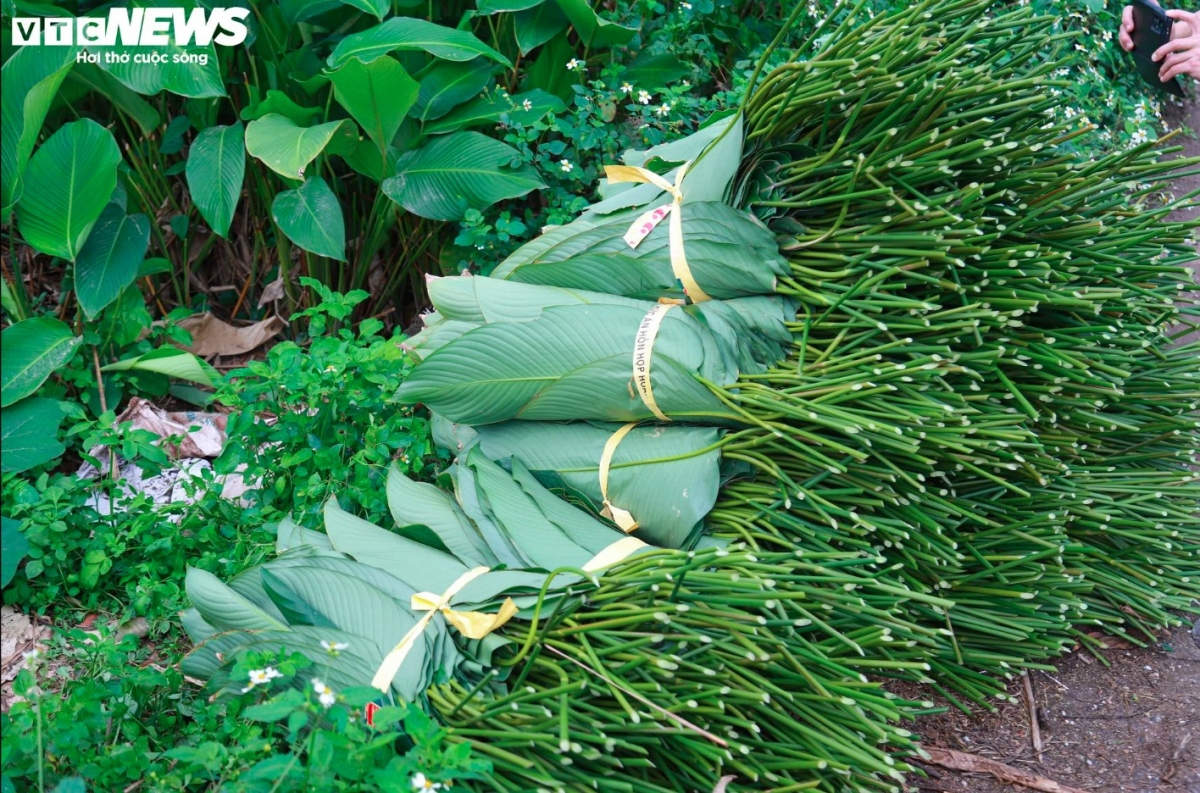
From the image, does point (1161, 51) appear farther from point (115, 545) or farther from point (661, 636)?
point (115, 545)

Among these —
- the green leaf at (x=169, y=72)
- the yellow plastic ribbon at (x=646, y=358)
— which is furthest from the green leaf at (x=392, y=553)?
the green leaf at (x=169, y=72)

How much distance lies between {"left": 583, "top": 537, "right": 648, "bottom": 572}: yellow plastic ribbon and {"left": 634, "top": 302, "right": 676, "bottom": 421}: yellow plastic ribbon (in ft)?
0.79

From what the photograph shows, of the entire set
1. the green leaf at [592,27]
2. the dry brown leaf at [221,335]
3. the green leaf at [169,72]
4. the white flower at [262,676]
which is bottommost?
the dry brown leaf at [221,335]

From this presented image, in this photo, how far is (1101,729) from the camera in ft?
6.33

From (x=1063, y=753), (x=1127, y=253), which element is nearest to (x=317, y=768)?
(x=1063, y=753)

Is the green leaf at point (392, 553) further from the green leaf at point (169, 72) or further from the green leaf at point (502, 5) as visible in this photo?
the green leaf at point (502, 5)

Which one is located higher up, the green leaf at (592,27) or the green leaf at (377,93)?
the green leaf at (592,27)

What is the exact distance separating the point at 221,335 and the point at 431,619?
1509mm

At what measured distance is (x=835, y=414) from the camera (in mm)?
1660

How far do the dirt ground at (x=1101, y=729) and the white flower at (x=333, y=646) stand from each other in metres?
1.00

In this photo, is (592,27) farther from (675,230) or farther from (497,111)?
(675,230)

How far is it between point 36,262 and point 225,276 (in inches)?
19.0

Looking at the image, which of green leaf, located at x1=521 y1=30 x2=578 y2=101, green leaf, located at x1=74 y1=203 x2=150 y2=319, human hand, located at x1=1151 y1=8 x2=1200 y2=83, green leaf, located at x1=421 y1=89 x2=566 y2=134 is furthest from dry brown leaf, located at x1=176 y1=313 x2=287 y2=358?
human hand, located at x1=1151 y1=8 x2=1200 y2=83

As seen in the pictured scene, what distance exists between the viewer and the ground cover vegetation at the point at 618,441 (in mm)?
1467
